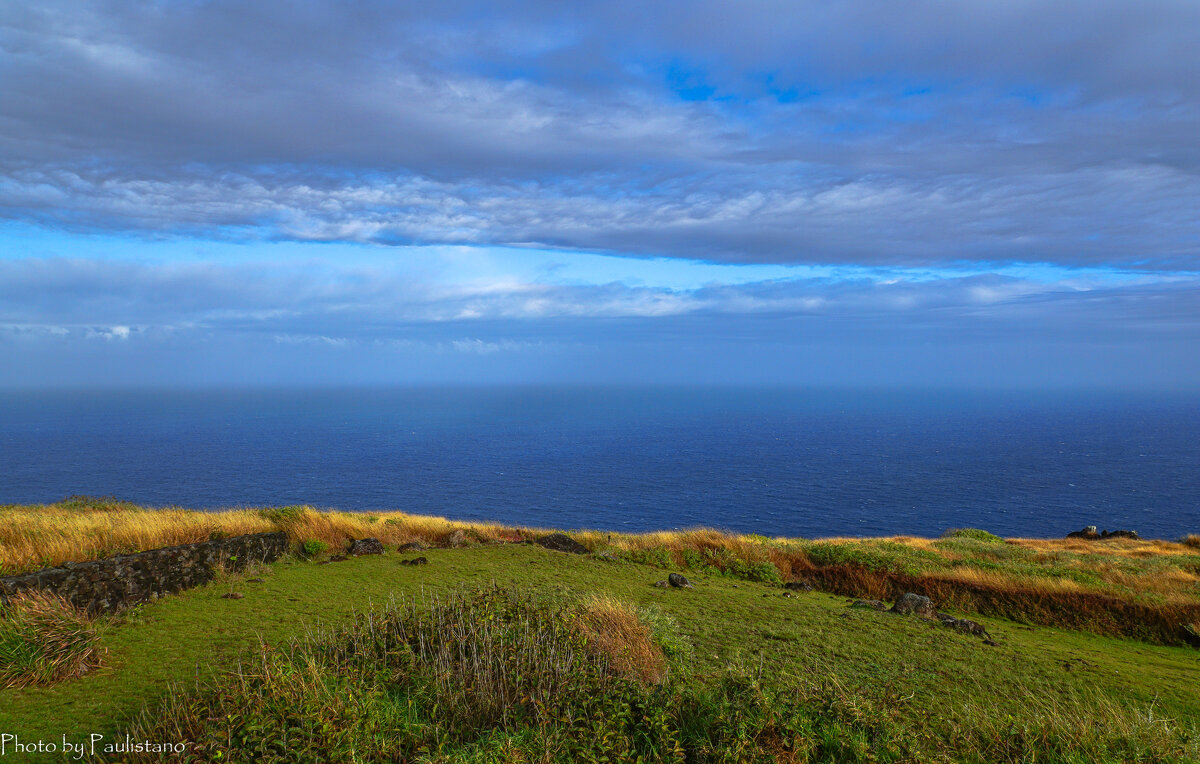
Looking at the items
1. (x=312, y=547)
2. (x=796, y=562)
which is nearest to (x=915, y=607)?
(x=796, y=562)

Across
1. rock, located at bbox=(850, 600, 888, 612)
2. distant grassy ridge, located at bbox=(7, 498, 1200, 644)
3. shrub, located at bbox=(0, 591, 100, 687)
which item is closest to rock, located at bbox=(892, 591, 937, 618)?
rock, located at bbox=(850, 600, 888, 612)

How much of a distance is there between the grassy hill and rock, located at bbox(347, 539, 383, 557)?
1.23 m

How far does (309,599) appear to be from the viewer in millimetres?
10727

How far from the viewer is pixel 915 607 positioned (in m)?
12.0

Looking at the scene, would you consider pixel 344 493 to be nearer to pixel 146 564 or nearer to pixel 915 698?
pixel 146 564

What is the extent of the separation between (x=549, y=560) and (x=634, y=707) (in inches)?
341

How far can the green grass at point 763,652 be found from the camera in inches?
265

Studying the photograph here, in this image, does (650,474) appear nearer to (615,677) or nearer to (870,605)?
(870,605)

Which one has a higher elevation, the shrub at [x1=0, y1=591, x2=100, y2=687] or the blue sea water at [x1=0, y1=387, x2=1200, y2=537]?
the shrub at [x1=0, y1=591, x2=100, y2=687]

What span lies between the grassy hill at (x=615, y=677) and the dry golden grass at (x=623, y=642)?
0.04 meters

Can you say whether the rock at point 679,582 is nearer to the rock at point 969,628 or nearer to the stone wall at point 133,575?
the rock at point 969,628

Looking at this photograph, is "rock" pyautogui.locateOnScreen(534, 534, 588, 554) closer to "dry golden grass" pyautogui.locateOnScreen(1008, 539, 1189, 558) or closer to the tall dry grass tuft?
the tall dry grass tuft

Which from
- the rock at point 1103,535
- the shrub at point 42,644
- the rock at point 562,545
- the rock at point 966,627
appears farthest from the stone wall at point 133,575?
the rock at point 1103,535

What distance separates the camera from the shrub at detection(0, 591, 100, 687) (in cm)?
706
